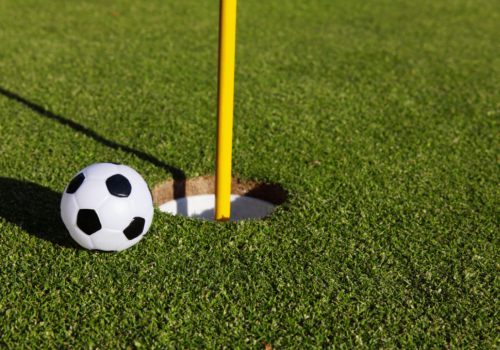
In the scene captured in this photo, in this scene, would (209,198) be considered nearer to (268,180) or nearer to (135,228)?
(268,180)

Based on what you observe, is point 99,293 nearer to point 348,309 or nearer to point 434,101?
point 348,309

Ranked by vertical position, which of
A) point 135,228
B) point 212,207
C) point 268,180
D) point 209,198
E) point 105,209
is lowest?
point 212,207

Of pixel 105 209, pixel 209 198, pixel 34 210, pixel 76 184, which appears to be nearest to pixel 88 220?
pixel 105 209

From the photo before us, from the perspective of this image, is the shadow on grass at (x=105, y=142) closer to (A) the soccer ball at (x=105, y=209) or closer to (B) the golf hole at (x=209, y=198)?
(B) the golf hole at (x=209, y=198)

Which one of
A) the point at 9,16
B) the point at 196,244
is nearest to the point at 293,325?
the point at 196,244

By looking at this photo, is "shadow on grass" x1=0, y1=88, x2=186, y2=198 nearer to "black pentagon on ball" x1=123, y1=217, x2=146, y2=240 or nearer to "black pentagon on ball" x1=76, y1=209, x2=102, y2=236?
"black pentagon on ball" x1=123, y1=217, x2=146, y2=240

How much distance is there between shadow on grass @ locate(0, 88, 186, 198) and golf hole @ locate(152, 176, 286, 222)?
36mm

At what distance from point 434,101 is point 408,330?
12.6 ft

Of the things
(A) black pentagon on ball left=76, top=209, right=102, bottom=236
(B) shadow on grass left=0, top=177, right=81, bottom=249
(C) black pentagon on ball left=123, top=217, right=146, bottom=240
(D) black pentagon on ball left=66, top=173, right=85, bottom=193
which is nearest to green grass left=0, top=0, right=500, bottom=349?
(B) shadow on grass left=0, top=177, right=81, bottom=249

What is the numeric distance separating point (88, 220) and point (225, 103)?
116cm

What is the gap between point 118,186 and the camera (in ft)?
8.82

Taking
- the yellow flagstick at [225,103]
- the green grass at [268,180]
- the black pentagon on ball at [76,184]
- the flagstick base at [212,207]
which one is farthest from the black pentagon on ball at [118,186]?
the flagstick base at [212,207]

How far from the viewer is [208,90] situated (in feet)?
17.9

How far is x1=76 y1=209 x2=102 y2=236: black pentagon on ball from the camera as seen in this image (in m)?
2.59
